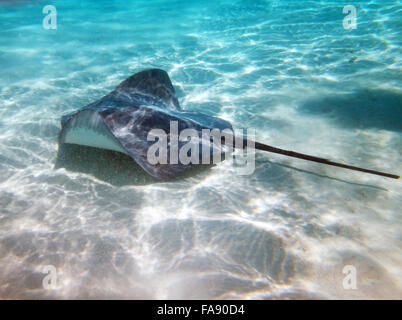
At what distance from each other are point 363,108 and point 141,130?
210 inches


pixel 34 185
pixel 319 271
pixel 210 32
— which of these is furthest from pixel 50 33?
pixel 319 271

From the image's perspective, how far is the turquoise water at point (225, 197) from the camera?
2.63 m

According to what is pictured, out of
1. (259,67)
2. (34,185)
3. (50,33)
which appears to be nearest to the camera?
(34,185)

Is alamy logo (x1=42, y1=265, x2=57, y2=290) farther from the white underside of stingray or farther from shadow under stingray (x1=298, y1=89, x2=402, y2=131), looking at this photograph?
shadow under stingray (x1=298, y1=89, x2=402, y2=131)

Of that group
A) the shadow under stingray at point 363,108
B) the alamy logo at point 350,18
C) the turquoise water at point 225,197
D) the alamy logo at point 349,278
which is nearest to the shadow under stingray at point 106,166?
the turquoise water at point 225,197

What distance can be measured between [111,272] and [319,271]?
229cm

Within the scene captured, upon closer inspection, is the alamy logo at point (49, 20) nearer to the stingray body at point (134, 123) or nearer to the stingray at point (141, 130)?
the stingray body at point (134, 123)

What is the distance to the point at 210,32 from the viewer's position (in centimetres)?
1312

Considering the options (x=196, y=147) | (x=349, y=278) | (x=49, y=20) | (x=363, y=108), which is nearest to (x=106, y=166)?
(x=196, y=147)

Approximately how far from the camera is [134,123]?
4027 millimetres

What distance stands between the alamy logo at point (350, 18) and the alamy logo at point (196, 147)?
10992 mm

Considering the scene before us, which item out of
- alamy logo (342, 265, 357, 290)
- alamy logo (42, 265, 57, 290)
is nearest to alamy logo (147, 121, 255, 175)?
alamy logo (42, 265, 57, 290)
